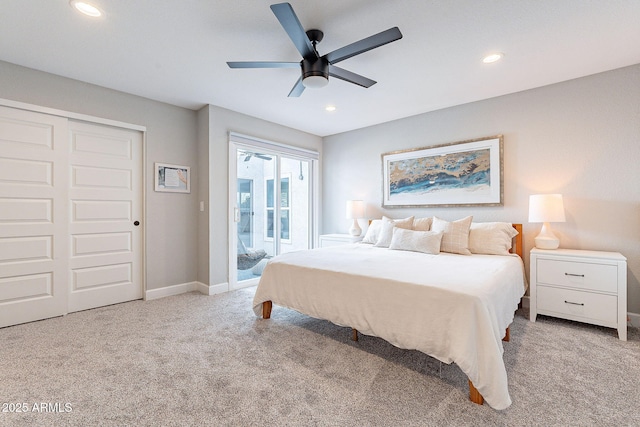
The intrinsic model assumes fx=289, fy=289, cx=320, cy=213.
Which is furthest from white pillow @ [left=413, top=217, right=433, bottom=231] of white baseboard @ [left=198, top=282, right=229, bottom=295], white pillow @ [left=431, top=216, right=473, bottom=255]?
white baseboard @ [left=198, top=282, right=229, bottom=295]

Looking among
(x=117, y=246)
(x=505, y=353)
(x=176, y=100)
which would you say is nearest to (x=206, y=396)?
(x=505, y=353)

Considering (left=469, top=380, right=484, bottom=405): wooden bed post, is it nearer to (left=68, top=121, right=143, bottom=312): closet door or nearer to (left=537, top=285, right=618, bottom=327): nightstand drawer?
(left=537, top=285, right=618, bottom=327): nightstand drawer

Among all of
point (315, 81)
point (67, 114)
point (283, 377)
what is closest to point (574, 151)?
point (315, 81)

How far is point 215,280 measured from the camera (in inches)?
148

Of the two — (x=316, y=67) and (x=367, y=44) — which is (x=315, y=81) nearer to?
(x=316, y=67)

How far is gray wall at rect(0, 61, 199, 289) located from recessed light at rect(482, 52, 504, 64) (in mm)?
3469

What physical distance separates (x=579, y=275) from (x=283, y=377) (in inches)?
106

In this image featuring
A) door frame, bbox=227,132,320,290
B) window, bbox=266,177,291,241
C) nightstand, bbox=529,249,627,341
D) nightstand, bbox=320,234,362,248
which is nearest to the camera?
nightstand, bbox=529,249,627,341

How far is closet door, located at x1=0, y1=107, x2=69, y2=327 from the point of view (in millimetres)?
2674

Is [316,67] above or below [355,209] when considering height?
above

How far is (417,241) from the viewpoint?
10.5 ft

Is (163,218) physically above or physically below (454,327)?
above

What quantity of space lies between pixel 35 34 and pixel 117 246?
2.10 m

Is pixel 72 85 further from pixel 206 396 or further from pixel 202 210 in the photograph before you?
pixel 206 396
